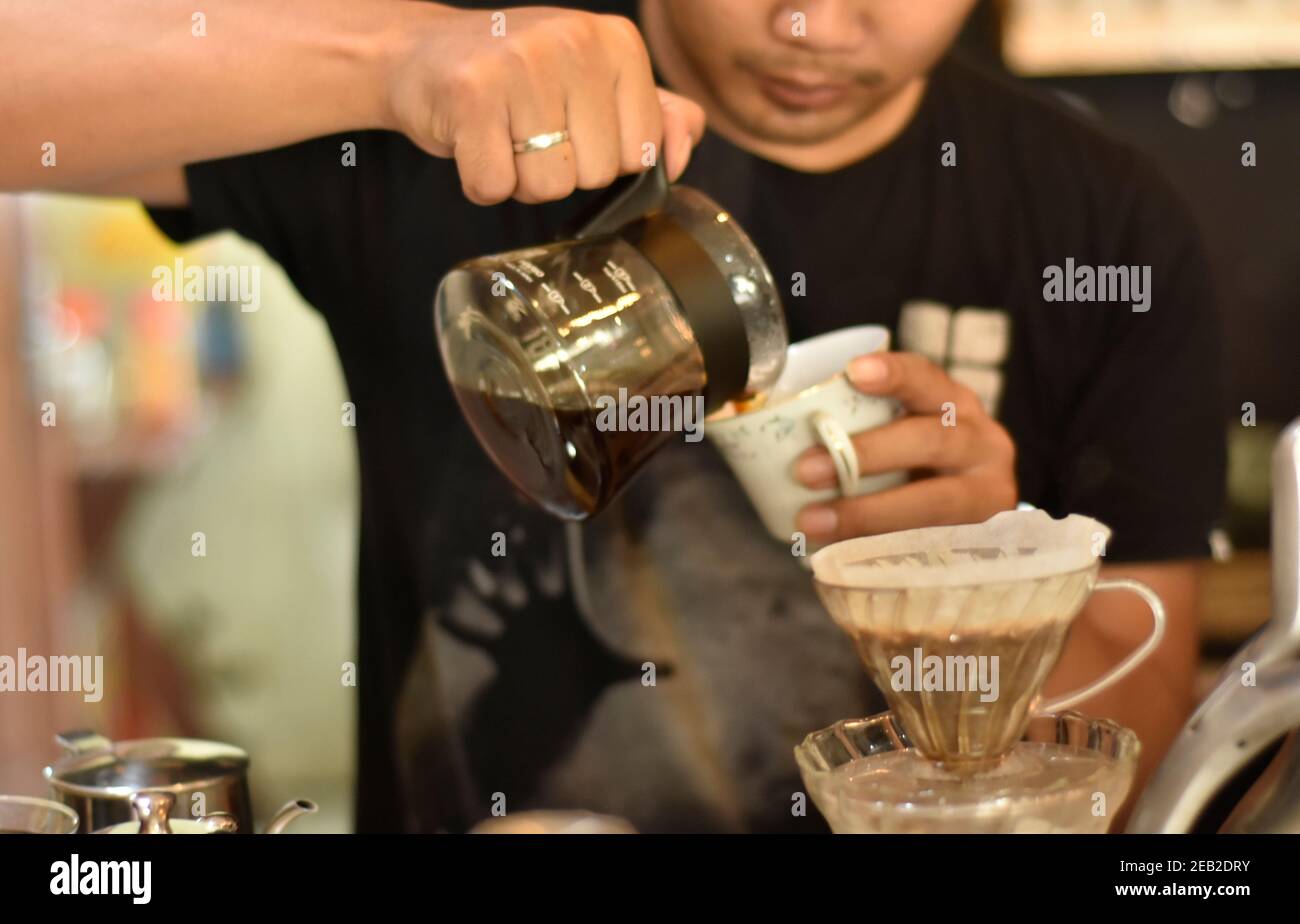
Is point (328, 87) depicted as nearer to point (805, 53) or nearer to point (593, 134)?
point (593, 134)

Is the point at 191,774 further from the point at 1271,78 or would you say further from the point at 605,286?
the point at 1271,78

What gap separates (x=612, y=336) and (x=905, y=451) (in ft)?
0.84

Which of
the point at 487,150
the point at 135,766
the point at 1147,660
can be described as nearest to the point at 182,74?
the point at 487,150

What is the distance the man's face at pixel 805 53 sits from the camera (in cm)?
106

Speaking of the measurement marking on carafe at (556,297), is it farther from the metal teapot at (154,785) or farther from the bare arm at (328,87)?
the metal teapot at (154,785)

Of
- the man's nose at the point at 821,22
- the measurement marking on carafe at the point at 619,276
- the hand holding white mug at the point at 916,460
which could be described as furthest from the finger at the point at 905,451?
the man's nose at the point at 821,22

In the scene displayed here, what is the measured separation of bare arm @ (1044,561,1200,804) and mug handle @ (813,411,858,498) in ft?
1.32

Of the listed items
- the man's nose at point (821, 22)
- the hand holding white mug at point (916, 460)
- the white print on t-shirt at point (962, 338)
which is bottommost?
the hand holding white mug at point (916, 460)

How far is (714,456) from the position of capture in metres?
1.18

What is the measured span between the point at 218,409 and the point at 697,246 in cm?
159

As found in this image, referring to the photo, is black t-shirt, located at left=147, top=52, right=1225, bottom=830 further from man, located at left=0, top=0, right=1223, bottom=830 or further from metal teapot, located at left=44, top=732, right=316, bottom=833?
metal teapot, located at left=44, top=732, right=316, bottom=833

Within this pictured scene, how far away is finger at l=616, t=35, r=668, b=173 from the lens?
83 centimetres

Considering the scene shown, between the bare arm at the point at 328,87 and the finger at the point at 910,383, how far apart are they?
0.59ft
